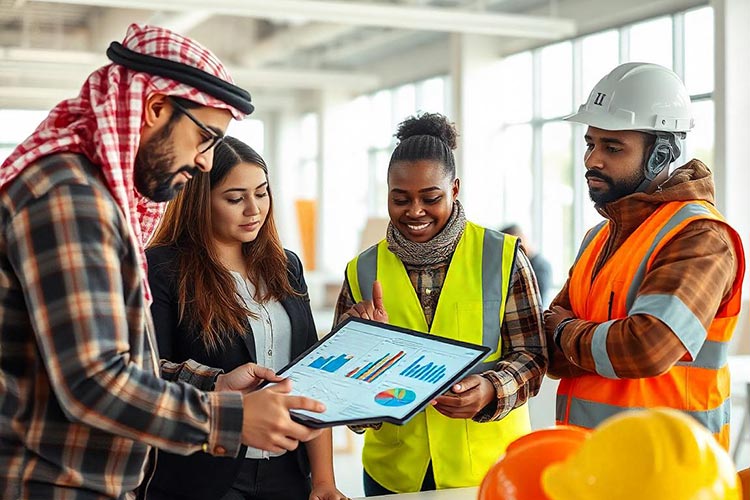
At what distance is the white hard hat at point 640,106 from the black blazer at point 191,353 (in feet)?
2.79

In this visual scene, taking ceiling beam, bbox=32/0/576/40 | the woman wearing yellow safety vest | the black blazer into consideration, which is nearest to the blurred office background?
ceiling beam, bbox=32/0/576/40

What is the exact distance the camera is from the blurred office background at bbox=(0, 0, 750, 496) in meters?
6.72

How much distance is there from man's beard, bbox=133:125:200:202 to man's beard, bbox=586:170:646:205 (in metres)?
1.03

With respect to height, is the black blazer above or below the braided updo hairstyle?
below

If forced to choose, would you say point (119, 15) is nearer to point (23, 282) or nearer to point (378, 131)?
point (378, 131)

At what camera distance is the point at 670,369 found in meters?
2.09

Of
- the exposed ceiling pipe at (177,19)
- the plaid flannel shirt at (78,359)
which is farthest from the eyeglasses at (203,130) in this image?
the exposed ceiling pipe at (177,19)

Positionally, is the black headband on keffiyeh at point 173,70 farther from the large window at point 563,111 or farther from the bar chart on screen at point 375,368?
the large window at point 563,111

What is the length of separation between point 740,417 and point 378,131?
788cm

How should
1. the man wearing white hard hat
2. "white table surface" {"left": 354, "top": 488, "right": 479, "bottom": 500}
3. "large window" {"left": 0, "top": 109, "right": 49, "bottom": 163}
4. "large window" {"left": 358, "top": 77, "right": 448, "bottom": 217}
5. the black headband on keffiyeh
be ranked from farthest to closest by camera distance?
"large window" {"left": 0, "top": 109, "right": 49, "bottom": 163}, "large window" {"left": 358, "top": 77, "right": 448, "bottom": 217}, "white table surface" {"left": 354, "top": 488, "right": 479, "bottom": 500}, the man wearing white hard hat, the black headband on keffiyeh

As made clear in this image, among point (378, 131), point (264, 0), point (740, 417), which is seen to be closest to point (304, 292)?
point (264, 0)

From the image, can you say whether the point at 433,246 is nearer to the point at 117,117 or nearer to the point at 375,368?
the point at 375,368

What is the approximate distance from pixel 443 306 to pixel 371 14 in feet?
18.9

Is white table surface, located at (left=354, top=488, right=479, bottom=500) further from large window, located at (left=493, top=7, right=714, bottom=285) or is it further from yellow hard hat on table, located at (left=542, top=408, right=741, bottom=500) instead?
large window, located at (left=493, top=7, right=714, bottom=285)
